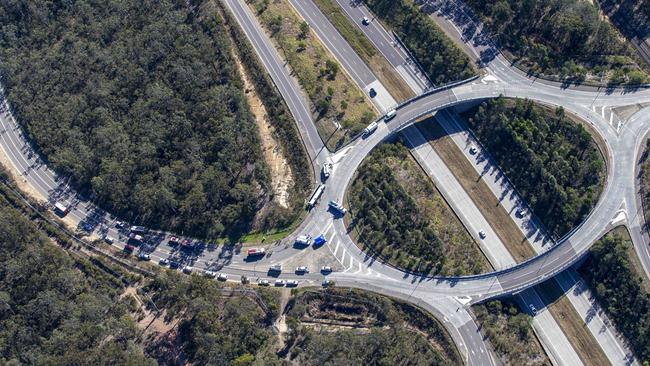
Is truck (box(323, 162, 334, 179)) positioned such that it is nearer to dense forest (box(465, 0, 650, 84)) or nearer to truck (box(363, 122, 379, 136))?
truck (box(363, 122, 379, 136))

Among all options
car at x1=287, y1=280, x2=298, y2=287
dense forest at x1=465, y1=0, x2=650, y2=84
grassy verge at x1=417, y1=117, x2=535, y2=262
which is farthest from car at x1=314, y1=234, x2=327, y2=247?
dense forest at x1=465, y1=0, x2=650, y2=84

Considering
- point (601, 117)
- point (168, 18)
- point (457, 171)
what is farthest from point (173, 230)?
point (601, 117)

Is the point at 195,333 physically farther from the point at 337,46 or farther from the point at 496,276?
the point at 337,46

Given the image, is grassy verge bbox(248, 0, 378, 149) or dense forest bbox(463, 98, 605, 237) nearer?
dense forest bbox(463, 98, 605, 237)

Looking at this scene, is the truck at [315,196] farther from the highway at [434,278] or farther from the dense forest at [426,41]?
the dense forest at [426,41]

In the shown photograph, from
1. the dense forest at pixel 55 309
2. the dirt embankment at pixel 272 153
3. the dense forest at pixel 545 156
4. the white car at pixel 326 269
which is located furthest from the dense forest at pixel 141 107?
the dense forest at pixel 545 156

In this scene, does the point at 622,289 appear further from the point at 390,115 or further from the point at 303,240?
the point at 303,240
